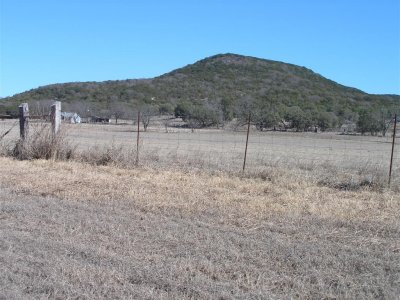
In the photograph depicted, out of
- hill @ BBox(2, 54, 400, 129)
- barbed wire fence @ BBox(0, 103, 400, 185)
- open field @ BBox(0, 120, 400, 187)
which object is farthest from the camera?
hill @ BBox(2, 54, 400, 129)

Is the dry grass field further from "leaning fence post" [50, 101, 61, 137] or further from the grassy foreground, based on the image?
"leaning fence post" [50, 101, 61, 137]

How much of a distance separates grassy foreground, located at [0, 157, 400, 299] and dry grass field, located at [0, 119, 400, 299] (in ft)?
0.05

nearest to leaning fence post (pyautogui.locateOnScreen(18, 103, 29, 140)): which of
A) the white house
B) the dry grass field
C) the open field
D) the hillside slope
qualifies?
the open field

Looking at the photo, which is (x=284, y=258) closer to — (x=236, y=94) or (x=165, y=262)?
(x=165, y=262)

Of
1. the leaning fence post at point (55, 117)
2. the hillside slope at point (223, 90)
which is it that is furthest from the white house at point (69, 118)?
the hillside slope at point (223, 90)

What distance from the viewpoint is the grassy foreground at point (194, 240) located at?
515 cm

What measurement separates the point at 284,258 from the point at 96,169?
27.5 ft

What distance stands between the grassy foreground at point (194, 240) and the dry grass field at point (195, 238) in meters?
0.02

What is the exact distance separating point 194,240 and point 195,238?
106 millimetres

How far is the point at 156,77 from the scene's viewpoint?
19188 centimetres

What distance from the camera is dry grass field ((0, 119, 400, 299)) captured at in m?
5.15

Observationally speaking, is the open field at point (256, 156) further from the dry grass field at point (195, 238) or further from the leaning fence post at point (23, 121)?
the dry grass field at point (195, 238)

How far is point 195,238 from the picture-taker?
271 inches

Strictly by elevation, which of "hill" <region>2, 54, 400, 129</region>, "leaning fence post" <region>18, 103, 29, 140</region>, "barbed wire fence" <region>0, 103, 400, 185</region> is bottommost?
"barbed wire fence" <region>0, 103, 400, 185</region>
